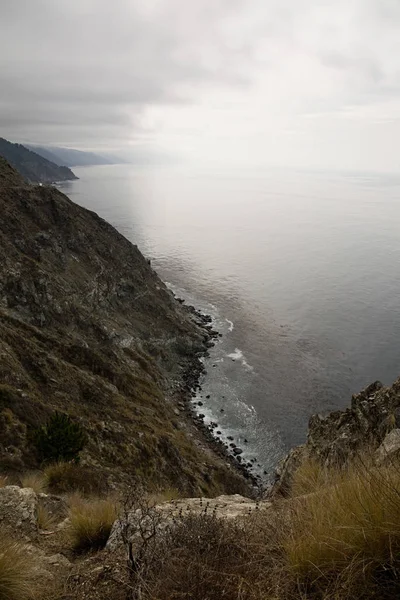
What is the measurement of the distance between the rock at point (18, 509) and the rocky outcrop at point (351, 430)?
6.10 metres

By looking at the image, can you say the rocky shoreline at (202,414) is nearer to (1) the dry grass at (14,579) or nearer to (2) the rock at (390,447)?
(2) the rock at (390,447)

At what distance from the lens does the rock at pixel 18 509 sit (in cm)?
804

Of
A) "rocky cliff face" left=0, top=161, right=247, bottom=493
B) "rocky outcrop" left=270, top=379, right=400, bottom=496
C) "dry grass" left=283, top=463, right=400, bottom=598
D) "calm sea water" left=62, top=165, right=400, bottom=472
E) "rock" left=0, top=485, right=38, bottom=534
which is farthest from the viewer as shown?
"calm sea water" left=62, top=165, right=400, bottom=472

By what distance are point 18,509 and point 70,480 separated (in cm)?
713

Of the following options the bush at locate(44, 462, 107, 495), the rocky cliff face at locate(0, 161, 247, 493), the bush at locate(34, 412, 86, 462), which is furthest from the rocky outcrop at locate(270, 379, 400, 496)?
the rocky cliff face at locate(0, 161, 247, 493)

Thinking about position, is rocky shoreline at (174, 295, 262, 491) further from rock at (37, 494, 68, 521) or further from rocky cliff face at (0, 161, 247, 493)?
rock at (37, 494, 68, 521)

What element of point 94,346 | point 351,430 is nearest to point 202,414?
point 94,346

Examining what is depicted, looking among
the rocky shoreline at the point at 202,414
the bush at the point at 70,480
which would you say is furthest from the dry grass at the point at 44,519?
the rocky shoreline at the point at 202,414

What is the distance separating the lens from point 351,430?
14.9 meters

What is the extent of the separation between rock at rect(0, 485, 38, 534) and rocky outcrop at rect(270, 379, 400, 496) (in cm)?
610

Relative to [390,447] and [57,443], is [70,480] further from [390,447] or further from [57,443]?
[390,447]

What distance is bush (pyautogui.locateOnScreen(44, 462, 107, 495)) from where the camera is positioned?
47.2ft

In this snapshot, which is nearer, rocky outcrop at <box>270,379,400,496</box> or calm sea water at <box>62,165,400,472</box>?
rocky outcrop at <box>270,379,400,496</box>

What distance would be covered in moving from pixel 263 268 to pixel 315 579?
11789 centimetres
